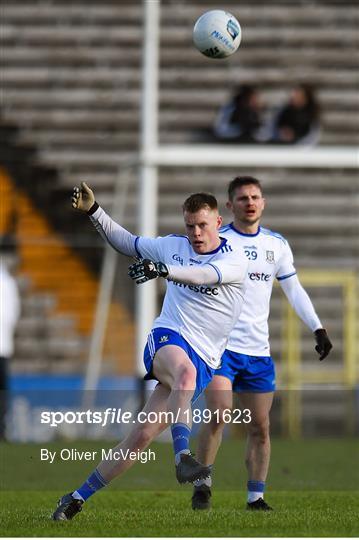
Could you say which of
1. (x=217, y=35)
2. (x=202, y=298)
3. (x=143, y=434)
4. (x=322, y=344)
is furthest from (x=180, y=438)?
(x=217, y=35)

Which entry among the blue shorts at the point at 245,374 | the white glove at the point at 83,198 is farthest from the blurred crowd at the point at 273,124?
the white glove at the point at 83,198

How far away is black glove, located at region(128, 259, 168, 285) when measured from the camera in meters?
6.71

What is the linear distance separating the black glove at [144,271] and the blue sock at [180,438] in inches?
30.9

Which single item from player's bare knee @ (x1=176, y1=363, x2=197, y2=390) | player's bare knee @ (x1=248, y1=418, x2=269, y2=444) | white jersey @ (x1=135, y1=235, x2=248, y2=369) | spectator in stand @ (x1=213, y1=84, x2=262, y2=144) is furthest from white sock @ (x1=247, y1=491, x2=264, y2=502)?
spectator in stand @ (x1=213, y1=84, x2=262, y2=144)

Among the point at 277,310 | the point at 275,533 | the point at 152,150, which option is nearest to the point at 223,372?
the point at 275,533

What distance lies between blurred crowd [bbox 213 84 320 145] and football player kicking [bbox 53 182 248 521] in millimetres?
10675

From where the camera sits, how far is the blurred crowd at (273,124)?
711 inches

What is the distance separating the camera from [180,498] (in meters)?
9.17

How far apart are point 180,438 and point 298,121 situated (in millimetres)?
11823

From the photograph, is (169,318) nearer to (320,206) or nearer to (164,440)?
(164,440)

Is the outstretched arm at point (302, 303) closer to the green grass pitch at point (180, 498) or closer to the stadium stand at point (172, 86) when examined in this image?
the green grass pitch at point (180, 498)

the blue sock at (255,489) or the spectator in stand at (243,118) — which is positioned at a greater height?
the spectator in stand at (243,118)

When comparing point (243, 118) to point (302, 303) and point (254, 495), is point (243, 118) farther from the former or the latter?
point (254, 495)

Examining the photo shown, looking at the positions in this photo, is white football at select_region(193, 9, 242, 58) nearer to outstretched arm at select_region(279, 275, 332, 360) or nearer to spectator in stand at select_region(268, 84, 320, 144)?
outstretched arm at select_region(279, 275, 332, 360)
